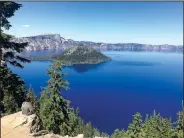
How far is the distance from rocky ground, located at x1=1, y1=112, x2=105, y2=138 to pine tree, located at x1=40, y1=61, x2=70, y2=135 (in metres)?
8.43

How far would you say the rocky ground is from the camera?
14.4 meters

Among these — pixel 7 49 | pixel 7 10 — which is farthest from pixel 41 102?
pixel 7 10

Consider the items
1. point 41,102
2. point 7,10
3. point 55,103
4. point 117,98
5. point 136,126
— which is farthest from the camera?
point 117,98

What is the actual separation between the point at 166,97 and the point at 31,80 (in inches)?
3217

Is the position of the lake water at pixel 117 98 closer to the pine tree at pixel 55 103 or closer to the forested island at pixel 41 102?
the forested island at pixel 41 102

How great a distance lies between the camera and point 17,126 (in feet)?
49.8

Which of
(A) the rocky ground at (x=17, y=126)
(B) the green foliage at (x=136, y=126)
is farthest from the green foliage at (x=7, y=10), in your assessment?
(B) the green foliage at (x=136, y=126)

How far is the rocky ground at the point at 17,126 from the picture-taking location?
14.4 meters

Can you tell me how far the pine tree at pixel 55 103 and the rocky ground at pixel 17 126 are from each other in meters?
8.43

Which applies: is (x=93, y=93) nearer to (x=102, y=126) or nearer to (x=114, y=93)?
(x=114, y=93)

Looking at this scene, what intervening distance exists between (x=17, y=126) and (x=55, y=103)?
10.0m

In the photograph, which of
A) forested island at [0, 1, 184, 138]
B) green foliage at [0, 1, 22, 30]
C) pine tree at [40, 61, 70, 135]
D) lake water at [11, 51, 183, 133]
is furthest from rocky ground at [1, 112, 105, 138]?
lake water at [11, 51, 183, 133]

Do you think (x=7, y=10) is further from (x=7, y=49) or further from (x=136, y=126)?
(x=136, y=126)

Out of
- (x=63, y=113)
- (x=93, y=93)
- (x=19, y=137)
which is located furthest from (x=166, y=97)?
(x=19, y=137)
